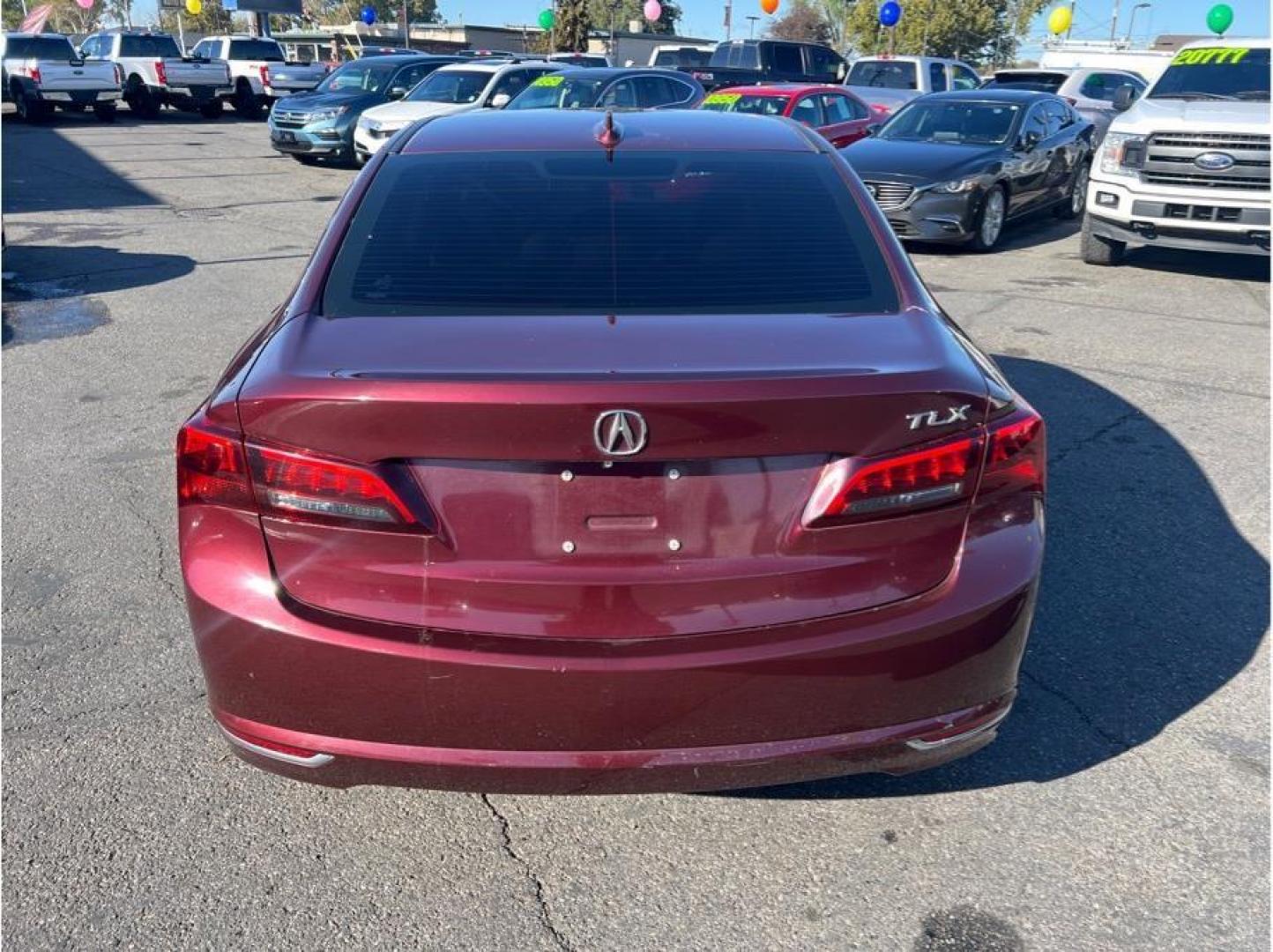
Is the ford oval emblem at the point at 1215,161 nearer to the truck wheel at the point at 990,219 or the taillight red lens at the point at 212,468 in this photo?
the truck wheel at the point at 990,219

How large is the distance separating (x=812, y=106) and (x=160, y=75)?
20024 mm

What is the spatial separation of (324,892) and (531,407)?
4.34 feet

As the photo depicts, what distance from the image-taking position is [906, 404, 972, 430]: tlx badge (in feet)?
7.58

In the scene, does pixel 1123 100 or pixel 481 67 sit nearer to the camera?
pixel 1123 100

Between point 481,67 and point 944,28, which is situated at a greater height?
point 944,28

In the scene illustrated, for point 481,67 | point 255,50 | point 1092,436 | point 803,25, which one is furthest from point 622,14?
point 1092,436

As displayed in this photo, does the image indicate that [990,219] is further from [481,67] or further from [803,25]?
[803,25]

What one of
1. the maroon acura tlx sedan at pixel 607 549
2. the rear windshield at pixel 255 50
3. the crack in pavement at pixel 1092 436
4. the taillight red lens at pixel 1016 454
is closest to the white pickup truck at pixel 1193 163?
the crack in pavement at pixel 1092 436

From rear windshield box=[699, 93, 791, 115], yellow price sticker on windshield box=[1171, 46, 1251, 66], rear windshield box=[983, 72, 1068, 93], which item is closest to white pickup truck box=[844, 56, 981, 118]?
rear windshield box=[983, 72, 1068, 93]

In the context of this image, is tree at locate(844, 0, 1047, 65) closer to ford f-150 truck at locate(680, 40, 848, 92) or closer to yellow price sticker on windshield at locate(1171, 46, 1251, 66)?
ford f-150 truck at locate(680, 40, 848, 92)

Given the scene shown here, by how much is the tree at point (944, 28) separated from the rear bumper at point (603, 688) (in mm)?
59487

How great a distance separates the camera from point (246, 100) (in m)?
29.6

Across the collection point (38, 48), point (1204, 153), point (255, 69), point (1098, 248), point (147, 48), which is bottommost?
point (1098, 248)

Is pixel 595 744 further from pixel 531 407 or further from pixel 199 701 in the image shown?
pixel 199 701
